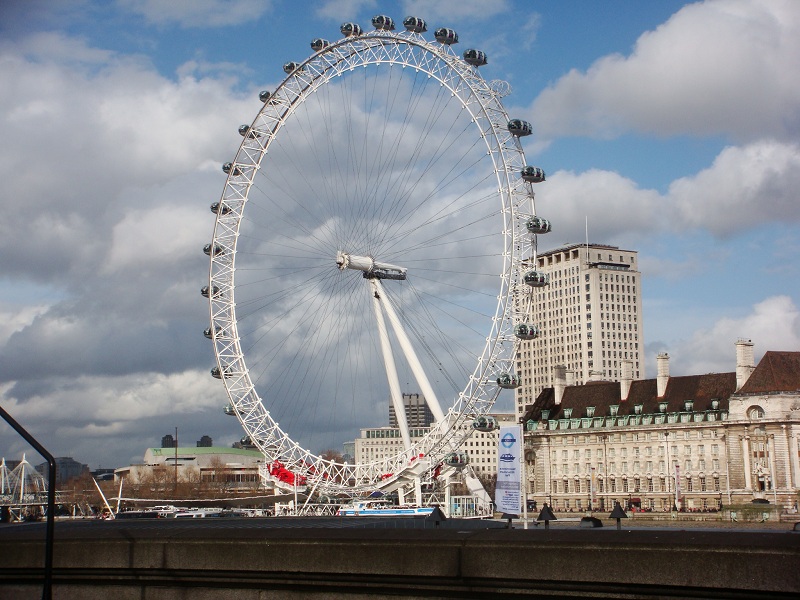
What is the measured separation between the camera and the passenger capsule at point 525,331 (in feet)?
217

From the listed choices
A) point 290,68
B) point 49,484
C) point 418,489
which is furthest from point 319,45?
point 49,484

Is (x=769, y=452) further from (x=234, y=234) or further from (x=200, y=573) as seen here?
(x=200, y=573)

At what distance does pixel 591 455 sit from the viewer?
112m

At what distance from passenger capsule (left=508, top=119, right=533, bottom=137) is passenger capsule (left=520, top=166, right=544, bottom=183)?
2362mm

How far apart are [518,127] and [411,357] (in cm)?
1825

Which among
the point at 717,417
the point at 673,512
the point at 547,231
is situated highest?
the point at 547,231

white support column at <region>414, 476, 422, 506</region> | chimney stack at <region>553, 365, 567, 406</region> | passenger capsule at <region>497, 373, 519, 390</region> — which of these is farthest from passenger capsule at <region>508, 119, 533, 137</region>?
chimney stack at <region>553, 365, 567, 406</region>

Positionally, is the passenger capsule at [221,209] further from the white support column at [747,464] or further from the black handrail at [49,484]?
the black handrail at [49,484]

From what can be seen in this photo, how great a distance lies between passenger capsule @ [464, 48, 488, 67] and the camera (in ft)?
221

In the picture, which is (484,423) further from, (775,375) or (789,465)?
(775,375)

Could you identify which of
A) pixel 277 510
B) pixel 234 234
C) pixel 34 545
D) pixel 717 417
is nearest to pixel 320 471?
pixel 277 510

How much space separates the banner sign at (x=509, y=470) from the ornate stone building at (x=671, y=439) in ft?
233

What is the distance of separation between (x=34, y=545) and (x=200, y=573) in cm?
167

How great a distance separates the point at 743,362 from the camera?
99312 mm
